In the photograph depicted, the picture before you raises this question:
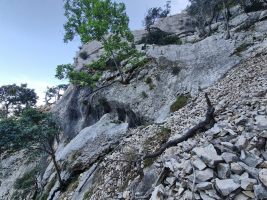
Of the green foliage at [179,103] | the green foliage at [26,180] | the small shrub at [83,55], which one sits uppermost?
the small shrub at [83,55]

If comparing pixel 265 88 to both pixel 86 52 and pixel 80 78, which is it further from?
pixel 86 52

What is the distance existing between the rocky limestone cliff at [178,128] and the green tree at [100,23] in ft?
12.6

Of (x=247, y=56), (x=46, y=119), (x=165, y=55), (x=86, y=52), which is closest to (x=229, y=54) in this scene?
(x=247, y=56)

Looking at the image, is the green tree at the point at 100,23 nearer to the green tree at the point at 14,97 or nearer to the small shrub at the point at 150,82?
the small shrub at the point at 150,82

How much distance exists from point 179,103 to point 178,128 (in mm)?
4973

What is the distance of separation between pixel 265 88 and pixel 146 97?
11.5 m

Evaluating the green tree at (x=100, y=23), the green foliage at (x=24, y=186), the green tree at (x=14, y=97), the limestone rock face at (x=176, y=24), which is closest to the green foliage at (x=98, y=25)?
the green tree at (x=100, y=23)

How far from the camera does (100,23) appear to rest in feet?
86.6

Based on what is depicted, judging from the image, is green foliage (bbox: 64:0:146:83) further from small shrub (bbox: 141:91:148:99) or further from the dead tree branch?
the dead tree branch

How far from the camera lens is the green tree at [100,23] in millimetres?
26766

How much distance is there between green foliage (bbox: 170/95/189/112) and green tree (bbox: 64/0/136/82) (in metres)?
8.90

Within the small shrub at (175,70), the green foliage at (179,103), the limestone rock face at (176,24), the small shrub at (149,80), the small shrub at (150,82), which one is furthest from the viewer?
the limestone rock face at (176,24)

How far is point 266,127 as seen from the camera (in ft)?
28.7

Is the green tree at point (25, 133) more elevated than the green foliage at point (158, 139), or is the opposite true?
the green tree at point (25, 133)
